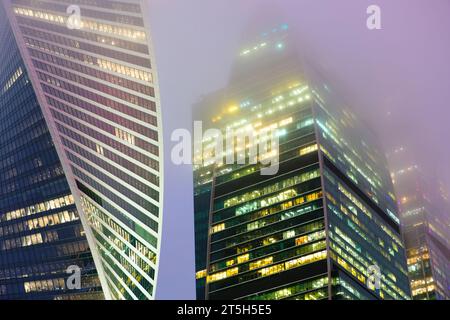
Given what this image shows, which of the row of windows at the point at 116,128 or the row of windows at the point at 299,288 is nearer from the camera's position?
the row of windows at the point at 299,288

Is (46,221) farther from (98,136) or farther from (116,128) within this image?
(116,128)

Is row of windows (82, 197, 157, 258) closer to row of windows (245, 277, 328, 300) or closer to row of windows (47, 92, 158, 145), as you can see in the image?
row of windows (47, 92, 158, 145)

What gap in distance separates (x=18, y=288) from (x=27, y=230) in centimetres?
1469

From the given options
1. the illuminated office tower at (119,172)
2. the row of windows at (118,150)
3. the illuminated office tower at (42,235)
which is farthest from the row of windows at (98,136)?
the illuminated office tower at (42,235)

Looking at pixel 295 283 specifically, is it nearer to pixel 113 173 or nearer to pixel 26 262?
pixel 113 173

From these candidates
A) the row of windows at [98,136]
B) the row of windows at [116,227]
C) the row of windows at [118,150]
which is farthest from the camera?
the row of windows at [98,136]

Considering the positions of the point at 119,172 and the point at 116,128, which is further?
the point at 116,128

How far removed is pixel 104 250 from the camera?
185875 millimetres

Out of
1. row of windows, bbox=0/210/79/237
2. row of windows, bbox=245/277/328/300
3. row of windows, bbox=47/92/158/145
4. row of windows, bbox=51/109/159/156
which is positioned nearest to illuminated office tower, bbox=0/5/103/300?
row of windows, bbox=0/210/79/237

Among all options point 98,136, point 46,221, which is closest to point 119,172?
point 98,136

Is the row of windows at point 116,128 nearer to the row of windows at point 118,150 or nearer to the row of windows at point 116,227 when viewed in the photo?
the row of windows at point 118,150

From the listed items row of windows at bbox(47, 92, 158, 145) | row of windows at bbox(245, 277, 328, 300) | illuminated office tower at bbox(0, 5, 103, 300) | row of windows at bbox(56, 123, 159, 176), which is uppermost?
row of windows at bbox(47, 92, 158, 145)
